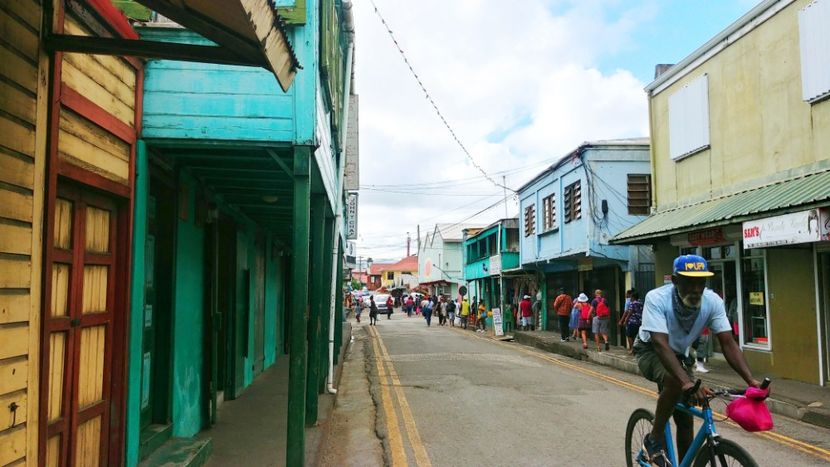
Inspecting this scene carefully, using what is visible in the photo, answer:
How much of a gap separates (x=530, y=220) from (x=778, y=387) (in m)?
17.4

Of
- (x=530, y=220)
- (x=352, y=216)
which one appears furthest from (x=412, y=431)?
(x=530, y=220)

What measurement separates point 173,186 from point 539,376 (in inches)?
335

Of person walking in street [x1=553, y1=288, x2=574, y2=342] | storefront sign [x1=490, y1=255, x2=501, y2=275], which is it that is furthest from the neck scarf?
storefront sign [x1=490, y1=255, x2=501, y2=275]

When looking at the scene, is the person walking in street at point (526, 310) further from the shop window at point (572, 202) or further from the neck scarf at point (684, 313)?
the neck scarf at point (684, 313)

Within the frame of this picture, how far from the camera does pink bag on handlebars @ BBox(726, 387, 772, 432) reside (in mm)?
3619

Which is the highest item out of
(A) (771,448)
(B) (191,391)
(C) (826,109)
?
(C) (826,109)

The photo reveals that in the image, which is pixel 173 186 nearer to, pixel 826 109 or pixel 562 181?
pixel 826 109

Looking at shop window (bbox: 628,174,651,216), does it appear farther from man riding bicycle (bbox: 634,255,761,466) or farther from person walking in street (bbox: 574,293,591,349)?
man riding bicycle (bbox: 634,255,761,466)

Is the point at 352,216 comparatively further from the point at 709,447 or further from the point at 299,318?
the point at 709,447

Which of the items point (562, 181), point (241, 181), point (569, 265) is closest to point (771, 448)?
point (241, 181)

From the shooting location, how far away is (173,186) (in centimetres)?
648

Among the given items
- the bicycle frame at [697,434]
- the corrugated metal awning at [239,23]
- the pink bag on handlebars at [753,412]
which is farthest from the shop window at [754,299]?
the corrugated metal awning at [239,23]

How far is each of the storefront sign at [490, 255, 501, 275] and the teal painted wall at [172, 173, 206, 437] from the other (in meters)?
25.2

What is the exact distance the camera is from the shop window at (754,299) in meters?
13.0
